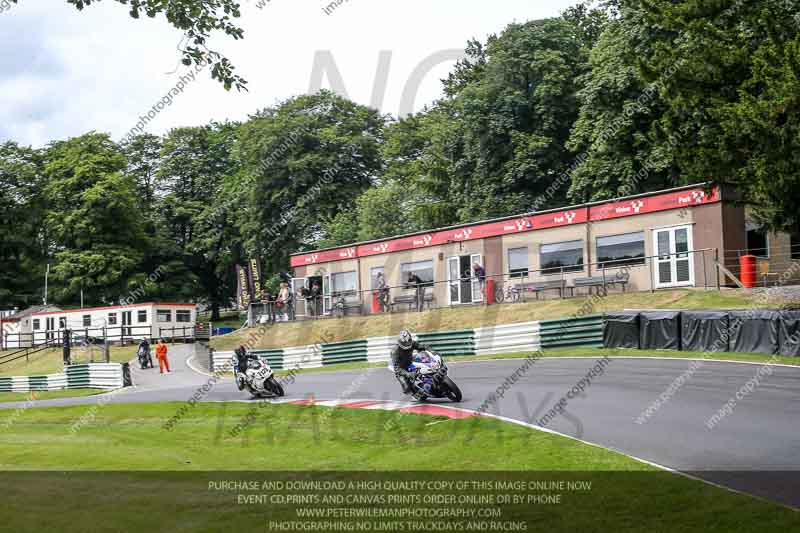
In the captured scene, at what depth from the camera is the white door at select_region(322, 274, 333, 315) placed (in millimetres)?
45719

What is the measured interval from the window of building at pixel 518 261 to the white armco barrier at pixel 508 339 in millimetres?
6833

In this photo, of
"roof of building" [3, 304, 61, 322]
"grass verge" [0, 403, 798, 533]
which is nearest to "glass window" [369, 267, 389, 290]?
"grass verge" [0, 403, 798, 533]

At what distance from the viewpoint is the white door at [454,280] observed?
3994cm

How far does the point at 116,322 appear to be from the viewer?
183ft

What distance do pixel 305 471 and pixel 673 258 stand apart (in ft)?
76.0

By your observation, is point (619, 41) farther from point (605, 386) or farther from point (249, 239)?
point (249, 239)

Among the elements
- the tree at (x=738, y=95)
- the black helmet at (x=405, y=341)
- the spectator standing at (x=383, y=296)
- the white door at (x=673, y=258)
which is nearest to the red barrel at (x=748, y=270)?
the white door at (x=673, y=258)

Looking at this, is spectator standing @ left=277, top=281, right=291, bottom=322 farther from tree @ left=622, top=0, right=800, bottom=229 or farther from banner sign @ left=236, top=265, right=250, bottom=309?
tree @ left=622, top=0, right=800, bottom=229

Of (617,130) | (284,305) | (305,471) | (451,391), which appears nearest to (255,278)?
(284,305)

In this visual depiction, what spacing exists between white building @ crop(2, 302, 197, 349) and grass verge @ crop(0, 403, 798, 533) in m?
34.6

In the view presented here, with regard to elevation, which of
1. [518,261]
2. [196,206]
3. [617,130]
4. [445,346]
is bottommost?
[445,346]

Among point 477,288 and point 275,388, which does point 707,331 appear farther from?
point 477,288

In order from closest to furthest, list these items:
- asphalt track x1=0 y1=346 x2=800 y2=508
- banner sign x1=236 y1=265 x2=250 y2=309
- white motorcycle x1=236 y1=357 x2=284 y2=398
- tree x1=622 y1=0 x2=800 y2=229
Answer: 1. asphalt track x1=0 y1=346 x2=800 y2=508
2. tree x1=622 y1=0 x2=800 y2=229
3. white motorcycle x1=236 y1=357 x2=284 y2=398
4. banner sign x1=236 y1=265 x2=250 y2=309

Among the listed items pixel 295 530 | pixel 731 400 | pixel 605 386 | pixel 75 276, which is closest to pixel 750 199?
pixel 605 386
